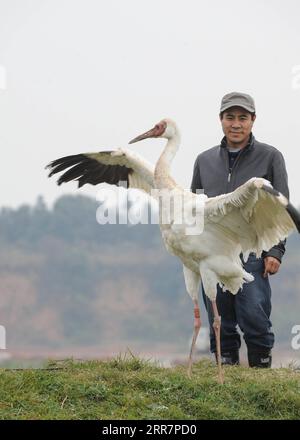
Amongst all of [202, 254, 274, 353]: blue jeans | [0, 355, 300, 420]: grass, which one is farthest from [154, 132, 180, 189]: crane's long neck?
[0, 355, 300, 420]: grass

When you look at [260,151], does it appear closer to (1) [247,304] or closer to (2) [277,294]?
(1) [247,304]

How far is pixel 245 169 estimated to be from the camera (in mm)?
11305

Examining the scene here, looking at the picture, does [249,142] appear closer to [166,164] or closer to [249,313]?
[166,164]

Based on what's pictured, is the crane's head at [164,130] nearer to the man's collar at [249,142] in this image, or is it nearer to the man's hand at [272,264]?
the man's collar at [249,142]

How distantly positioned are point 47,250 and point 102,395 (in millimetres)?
66017

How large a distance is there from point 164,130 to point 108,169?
3.04 ft

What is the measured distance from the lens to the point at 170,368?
431 inches

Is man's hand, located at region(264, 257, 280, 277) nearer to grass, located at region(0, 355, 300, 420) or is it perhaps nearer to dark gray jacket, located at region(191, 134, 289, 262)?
dark gray jacket, located at region(191, 134, 289, 262)

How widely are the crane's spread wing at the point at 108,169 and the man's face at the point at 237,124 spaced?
2.66 ft

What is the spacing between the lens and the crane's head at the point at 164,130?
37.4 feet

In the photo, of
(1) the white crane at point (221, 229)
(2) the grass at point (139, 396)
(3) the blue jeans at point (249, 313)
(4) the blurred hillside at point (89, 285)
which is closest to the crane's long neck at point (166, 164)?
(1) the white crane at point (221, 229)

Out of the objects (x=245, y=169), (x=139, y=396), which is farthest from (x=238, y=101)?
(x=139, y=396)
